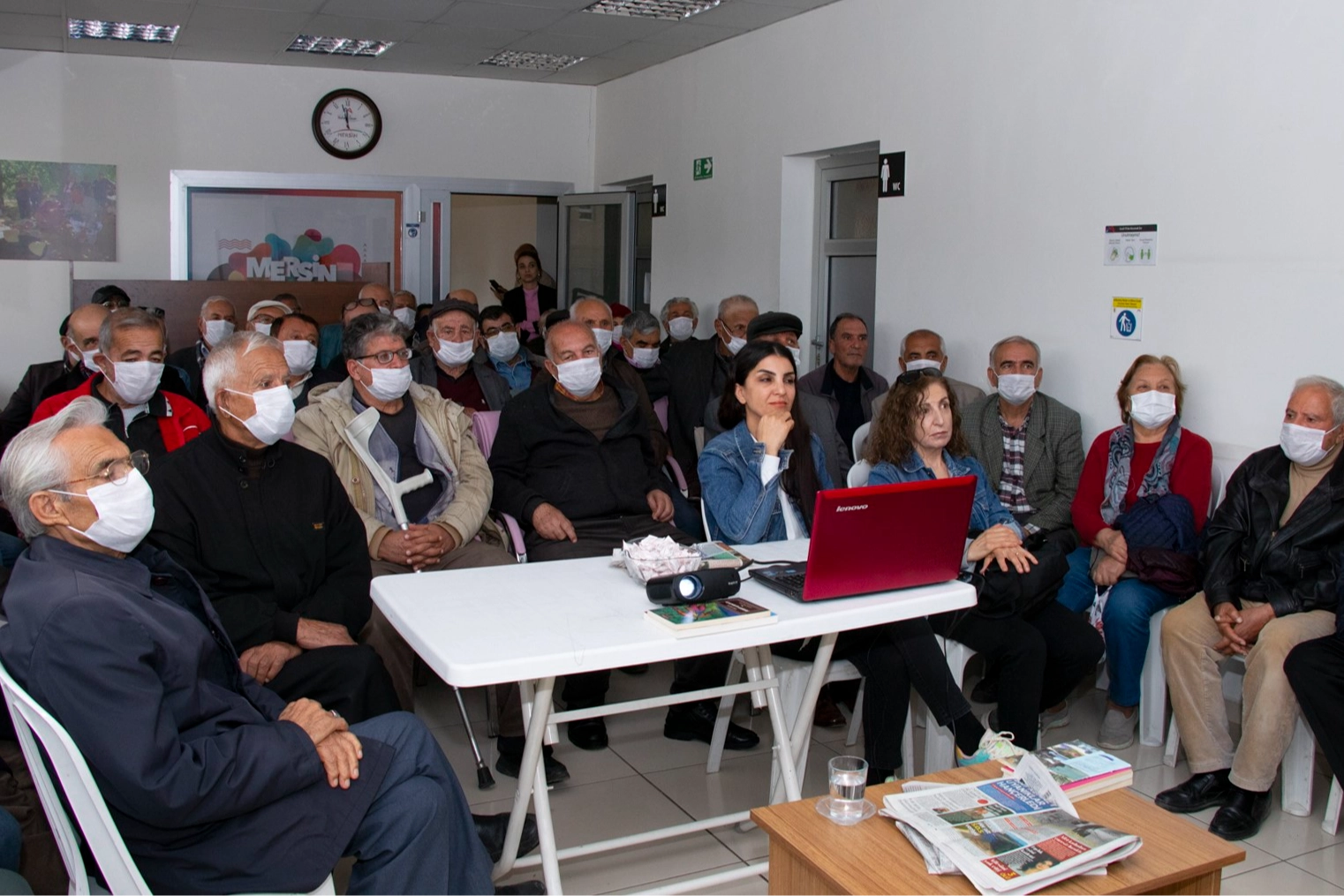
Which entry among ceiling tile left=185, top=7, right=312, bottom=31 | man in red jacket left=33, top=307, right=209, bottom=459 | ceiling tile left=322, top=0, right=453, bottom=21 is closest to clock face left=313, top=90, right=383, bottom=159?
ceiling tile left=185, top=7, right=312, bottom=31

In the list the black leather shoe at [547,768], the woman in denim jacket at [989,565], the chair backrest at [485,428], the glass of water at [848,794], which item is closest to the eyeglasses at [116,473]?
the glass of water at [848,794]

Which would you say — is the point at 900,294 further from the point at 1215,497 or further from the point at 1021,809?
the point at 1021,809

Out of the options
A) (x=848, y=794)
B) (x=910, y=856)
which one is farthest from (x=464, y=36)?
(x=910, y=856)

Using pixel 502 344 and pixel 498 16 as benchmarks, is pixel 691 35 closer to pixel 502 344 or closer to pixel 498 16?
pixel 498 16

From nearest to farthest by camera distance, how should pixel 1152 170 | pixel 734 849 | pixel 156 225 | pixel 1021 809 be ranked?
pixel 1021 809, pixel 734 849, pixel 1152 170, pixel 156 225

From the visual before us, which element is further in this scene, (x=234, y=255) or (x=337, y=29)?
(x=234, y=255)

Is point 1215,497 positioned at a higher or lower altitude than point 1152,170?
lower

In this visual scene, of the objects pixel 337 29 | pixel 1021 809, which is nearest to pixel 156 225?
pixel 337 29

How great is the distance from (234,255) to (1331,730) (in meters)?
7.79

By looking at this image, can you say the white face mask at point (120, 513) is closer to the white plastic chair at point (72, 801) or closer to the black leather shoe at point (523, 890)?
the white plastic chair at point (72, 801)

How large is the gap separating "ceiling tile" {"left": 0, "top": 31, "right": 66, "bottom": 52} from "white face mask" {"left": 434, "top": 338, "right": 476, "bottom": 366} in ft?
14.0

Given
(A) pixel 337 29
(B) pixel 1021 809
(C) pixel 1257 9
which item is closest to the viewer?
(B) pixel 1021 809

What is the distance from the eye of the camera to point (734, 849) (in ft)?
10.1

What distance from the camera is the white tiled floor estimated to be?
297 centimetres
